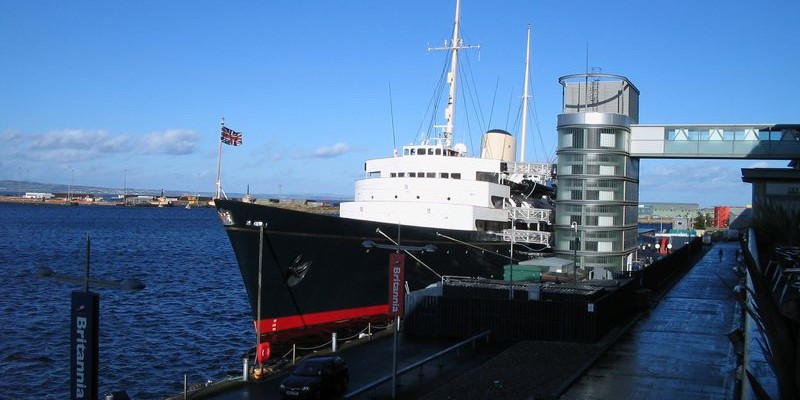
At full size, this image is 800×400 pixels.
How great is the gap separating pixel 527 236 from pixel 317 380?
23.7m

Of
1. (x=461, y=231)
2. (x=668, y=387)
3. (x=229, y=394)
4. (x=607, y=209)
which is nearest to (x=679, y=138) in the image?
(x=607, y=209)

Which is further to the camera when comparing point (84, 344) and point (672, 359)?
point (672, 359)

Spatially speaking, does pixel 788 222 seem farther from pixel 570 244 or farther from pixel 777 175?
pixel 570 244

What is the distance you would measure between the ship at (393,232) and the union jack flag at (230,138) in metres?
2.12

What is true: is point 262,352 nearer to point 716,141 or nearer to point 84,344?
point 84,344

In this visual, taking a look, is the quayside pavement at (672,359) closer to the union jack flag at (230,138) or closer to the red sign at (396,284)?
the red sign at (396,284)

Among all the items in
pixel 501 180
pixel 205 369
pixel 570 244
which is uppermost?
pixel 501 180

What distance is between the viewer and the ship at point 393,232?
2577 cm

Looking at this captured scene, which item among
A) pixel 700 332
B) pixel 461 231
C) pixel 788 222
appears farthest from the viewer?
pixel 461 231

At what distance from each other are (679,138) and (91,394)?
3652 centimetres

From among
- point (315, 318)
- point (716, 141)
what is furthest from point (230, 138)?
point (716, 141)

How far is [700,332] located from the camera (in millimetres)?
24734

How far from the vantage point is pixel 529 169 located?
40.5m

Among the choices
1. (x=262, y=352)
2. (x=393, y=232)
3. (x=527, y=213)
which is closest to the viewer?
(x=262, y=352)
